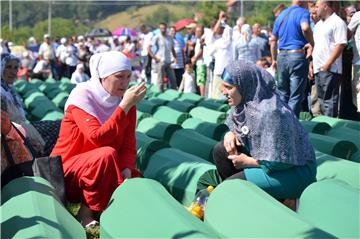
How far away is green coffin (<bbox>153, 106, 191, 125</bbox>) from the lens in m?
8.98

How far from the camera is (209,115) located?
9141mm

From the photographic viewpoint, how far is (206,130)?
7758mm

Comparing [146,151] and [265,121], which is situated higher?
[265,121]

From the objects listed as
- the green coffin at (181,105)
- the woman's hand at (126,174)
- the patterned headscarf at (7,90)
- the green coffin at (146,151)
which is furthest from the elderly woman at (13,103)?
the green coffin at (181,105)

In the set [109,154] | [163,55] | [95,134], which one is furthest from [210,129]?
[163,55]

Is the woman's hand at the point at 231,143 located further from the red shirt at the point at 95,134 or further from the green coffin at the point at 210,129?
the green coffin at the point at 210,129

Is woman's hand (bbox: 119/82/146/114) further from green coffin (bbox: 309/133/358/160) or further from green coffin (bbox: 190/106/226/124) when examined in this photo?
green coffin (bbox: 190/106/226/124)

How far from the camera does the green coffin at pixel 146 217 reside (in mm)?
3840

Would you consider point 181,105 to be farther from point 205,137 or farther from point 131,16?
point 131,16

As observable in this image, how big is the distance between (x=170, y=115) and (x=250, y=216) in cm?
535

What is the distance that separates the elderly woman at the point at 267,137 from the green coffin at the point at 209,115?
379 centimetres

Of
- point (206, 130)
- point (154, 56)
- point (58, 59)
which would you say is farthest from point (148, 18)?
point (206, 130)

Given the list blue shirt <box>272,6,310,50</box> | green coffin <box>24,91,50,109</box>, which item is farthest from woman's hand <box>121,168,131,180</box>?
green coffin <box>24,91,50,109</box>

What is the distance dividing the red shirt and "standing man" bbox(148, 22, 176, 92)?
30.7 feet
